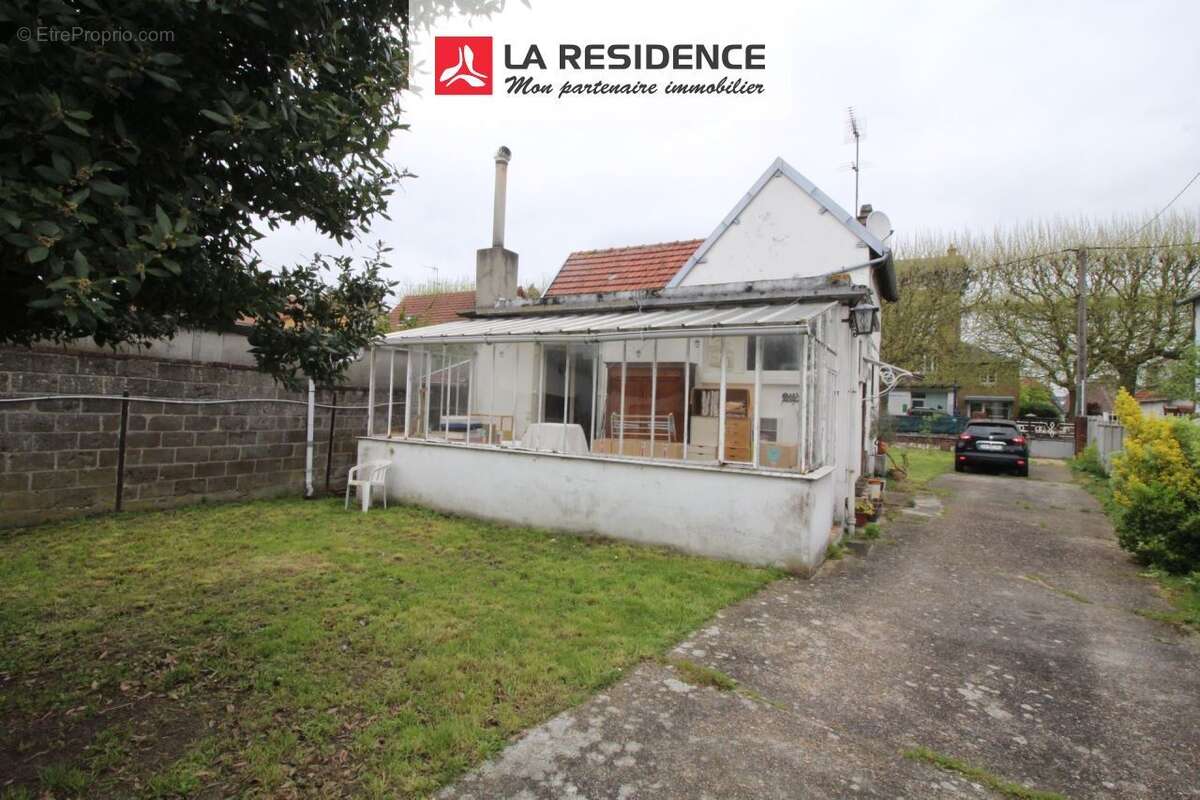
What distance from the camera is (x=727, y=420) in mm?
6633

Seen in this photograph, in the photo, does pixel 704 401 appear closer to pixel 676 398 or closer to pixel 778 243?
pixel 676 398

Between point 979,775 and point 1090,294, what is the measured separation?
86.3 feet

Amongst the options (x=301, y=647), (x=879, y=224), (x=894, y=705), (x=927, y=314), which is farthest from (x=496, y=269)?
(x=927, y=314)

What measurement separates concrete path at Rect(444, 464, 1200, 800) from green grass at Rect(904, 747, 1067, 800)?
2.1 inches

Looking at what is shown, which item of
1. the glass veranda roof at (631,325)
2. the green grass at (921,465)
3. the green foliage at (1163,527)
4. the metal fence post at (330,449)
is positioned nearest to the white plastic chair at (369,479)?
the metal fence post at (330,449)

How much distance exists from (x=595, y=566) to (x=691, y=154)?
22.6 ft

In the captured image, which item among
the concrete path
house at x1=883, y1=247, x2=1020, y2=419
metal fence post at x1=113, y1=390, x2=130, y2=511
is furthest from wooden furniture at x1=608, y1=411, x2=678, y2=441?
house at x1=883, y1=247, x2=1020, y2=419

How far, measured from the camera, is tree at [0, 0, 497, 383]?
1705mm

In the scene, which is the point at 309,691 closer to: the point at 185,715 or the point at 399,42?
the point at 185,715

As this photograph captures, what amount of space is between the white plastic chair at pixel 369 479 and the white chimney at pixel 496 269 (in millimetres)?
3546

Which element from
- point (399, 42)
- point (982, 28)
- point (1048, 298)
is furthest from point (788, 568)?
point (1048, 298)

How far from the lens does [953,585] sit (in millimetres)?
5781

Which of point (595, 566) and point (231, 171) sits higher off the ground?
point (231, 171)

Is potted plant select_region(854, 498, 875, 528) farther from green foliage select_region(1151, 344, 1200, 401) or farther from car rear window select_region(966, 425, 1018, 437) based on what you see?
green foliage select_region(1151, 344, 1200, 401)
